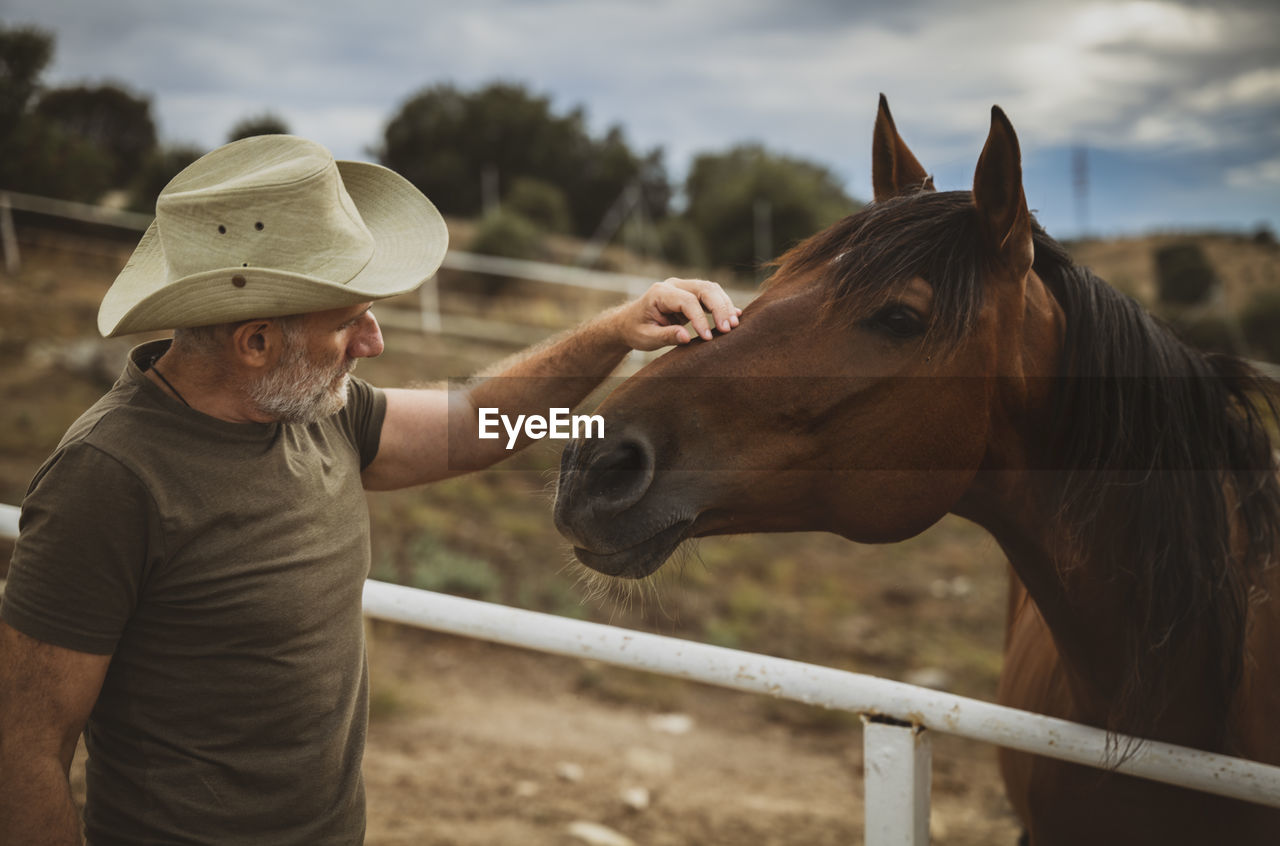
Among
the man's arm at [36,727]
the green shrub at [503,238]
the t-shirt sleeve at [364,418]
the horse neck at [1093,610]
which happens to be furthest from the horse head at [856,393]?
the green shrub at [503,238]

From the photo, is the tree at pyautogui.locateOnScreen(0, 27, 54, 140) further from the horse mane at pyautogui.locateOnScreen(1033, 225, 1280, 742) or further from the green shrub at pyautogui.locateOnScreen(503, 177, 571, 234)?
the green shrub at pyautogui.locateOnScreen(503, 177, 571, 234)

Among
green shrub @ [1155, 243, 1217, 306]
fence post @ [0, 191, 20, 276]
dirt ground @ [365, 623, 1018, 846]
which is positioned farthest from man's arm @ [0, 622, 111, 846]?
green shrub @ [1155, 243, 1217, 306]

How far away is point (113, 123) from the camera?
8391 millimetres

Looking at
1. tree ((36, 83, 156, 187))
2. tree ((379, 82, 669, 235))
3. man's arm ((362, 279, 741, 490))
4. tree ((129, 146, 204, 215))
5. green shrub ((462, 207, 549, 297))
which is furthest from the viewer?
tree ((379, 82, 669, 235))

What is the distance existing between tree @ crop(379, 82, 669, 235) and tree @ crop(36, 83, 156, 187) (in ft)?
53.6

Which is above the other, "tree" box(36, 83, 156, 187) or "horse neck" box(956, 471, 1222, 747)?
"tree" box(36, 83, 156, 187)

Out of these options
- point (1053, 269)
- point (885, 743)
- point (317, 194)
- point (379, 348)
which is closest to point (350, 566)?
point (379, 348)

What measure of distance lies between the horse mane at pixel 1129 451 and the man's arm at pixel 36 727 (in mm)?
1443

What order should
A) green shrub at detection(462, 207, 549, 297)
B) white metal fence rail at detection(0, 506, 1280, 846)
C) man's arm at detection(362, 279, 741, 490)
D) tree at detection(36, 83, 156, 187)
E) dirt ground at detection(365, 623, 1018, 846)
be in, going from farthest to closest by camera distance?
1. green shrub at detection(462, 207, 549, 297)
2. tree at detection(36, 83, 156, 187)
3. dirt ground at detection(365, 623, 1018, 846)
4. man's arm at detection(362, 279, 741, 490)
5. white metal fence rail at detection(0, 506, 1280, 846)

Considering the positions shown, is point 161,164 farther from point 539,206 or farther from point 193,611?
point 539,206

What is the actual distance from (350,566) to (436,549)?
483cm

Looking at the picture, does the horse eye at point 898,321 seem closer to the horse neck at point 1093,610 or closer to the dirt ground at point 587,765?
the horse neck at point 1093,610

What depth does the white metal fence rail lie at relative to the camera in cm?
158

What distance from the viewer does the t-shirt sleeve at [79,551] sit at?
134 cm
